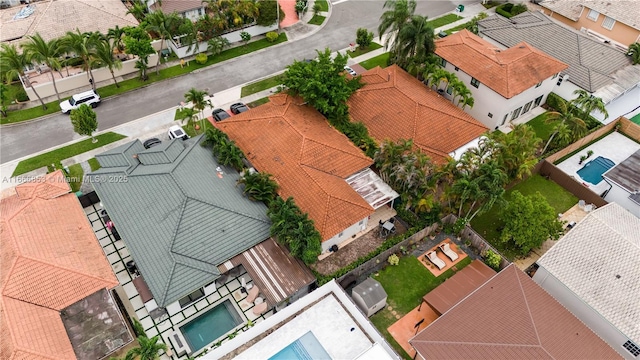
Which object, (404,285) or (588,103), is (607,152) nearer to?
(588,103)

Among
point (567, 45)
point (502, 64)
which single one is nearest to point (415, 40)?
point (502, 64)

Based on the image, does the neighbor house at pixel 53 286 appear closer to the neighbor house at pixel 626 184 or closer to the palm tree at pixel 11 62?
the palm tree at pixel 11 62

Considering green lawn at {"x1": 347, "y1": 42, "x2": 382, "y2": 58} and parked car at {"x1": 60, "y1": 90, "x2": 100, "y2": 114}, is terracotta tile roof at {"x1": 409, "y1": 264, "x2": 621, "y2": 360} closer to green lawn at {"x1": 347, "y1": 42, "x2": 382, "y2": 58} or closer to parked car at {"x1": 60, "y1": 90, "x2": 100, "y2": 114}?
green lawn at {"x1": 347, "y1": 42, "x2": 382, "y2": 58}

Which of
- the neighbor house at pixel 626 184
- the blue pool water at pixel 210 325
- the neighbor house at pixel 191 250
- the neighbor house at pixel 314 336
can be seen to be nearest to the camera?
the neighbor house at pixel 314 336

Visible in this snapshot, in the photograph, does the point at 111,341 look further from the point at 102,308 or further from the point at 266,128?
the point at 266,128

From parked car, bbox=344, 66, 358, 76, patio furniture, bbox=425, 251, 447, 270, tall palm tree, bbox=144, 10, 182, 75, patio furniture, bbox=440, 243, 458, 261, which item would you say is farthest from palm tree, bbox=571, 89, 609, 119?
tall palm tree, bbox=144, 10, 182, 75

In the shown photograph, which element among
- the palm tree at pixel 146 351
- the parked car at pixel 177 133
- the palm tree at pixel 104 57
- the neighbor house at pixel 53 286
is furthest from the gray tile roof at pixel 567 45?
the neighbor house at pixel 53 286
